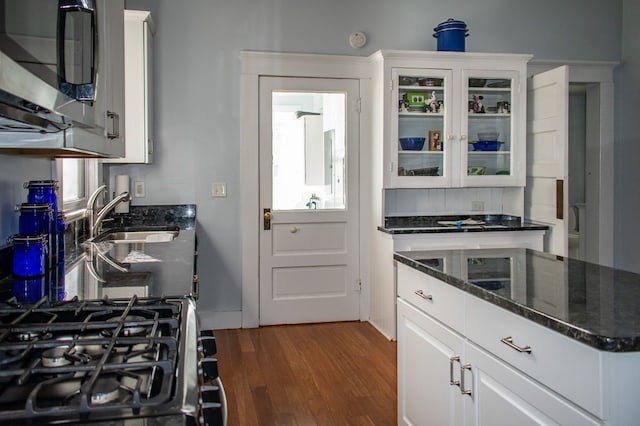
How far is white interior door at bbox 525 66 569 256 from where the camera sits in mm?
4316

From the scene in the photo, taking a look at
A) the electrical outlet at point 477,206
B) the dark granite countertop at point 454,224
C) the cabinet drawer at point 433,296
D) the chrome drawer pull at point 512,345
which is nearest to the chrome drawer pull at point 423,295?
the cabinet drawer at point 433,296

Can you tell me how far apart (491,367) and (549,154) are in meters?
3.15

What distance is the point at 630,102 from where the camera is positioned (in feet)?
16.7

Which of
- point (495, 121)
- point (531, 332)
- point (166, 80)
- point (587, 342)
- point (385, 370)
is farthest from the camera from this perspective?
point (495, 121)

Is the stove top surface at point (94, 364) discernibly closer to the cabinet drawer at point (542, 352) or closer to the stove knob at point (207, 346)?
the stove knob at point (207, 346)

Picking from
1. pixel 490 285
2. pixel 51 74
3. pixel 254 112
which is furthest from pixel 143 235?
pixel 51 74

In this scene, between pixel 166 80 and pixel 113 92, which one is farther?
pixel 166 80

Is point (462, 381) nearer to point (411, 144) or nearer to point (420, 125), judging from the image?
point (411, 144)

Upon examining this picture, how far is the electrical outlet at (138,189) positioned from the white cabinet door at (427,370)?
8.34 feet

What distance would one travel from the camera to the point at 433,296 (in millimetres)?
2158

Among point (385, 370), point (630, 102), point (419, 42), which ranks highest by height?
point (419, 42)

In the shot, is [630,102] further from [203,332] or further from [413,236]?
[203,332]

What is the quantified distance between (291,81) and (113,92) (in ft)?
8.95

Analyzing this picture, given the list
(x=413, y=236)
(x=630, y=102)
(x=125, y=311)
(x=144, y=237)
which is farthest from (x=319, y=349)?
(x=630, y=102)
